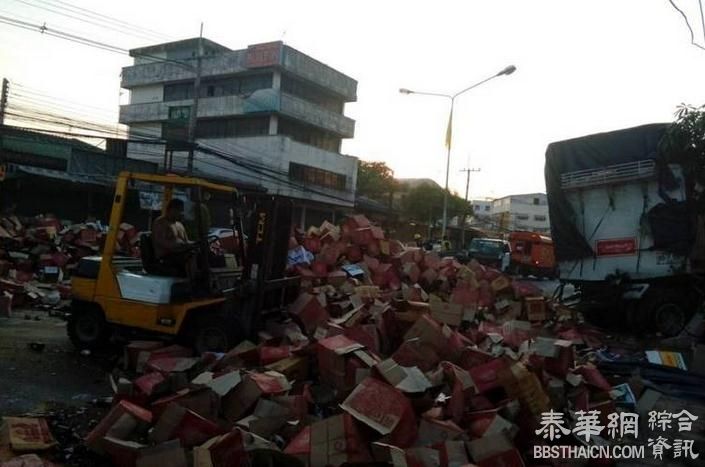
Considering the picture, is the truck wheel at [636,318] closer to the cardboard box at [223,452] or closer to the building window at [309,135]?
the cardboard box at [223,452]

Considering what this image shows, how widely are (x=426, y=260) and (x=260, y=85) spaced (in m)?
27.0

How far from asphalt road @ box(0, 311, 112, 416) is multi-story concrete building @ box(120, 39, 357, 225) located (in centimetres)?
2543

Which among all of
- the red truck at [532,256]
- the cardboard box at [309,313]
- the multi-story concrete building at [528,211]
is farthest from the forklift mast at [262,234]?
the multi-story concrete building at [528,211]

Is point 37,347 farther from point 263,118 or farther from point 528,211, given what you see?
point 528,211

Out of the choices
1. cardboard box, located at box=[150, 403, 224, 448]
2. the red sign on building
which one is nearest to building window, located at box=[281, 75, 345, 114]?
the red sign on building

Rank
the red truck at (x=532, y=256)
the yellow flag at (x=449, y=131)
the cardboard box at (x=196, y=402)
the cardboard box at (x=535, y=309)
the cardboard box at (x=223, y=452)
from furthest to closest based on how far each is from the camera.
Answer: the yellow flag at (x=449, y=131), the red truck at (x=532, y=256), the cardboard box at (x=535, y=309), the cardboard box at (x=196, y=402), the cardboard box at (x=223, y=452)

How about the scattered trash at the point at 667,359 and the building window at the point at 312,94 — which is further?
the building window at the point at 312,94

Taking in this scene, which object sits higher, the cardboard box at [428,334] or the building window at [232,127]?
the building window at [232,127]

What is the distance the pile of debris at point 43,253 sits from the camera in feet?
35.1

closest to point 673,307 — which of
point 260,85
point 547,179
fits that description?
point 547,179

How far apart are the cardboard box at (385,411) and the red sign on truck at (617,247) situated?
7.01 metres

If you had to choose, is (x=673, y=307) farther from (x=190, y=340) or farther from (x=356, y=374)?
(x=190, y=340)

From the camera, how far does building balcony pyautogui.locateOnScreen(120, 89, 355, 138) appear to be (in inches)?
1389

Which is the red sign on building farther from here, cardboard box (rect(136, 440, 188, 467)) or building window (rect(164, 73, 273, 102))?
cardboard box (rect(136, 440, 188, 467))
